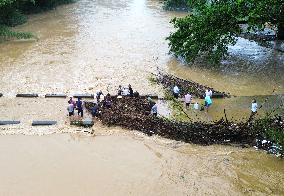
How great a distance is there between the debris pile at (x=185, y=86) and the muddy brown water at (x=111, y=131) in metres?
0.78

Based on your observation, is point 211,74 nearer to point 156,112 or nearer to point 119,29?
point 156,112

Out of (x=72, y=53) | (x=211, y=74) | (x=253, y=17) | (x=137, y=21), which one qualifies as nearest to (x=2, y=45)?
(x=72, y=53)

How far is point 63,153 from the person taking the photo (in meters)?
16.8

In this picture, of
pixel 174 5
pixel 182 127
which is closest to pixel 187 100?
pixel 182 127

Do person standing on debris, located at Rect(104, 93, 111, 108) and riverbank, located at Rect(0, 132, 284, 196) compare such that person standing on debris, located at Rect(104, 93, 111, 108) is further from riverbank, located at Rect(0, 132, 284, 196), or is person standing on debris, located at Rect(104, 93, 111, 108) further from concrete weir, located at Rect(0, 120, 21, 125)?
concrete weir, located at Rect(0, 120, 21, 125)

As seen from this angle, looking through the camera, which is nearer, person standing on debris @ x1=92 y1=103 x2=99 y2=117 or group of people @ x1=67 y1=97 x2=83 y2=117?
group of people @ x1=67 y1=97 x2=83 y2=117

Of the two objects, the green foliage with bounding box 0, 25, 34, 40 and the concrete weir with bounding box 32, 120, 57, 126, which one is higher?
the green foliage with bounding box 0, 25, 34, 40

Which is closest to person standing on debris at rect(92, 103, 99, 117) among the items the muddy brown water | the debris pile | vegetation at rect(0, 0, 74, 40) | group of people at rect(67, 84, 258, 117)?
group of people at rect(67, 84, 258, 117)

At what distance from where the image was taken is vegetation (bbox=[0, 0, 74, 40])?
30281 mm

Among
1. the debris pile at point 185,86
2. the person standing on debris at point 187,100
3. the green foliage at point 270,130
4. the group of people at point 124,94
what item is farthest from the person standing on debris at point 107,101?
the green foliage at point 270,130

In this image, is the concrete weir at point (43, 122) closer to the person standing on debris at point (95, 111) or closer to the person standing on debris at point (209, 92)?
the person standing on debris at point (95, 111)

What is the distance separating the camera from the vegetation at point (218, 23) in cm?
2216

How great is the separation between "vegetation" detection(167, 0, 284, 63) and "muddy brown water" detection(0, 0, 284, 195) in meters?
1.26

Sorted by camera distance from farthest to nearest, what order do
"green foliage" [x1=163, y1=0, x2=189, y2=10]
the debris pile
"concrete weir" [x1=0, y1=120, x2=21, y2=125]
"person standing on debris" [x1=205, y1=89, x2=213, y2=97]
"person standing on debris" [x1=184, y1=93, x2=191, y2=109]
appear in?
"green foliage" [x1=163, y1=0, x2=189, y2=10]
the debris pile
"person standing on debris" [x1=205, y1=89, x2=213, y2=97]
"person standing on debris" [x1=184, y1=93, x2=191, y2=109]
"concrete weir" [x1=0, y1=120, x2=21, y2=125]
